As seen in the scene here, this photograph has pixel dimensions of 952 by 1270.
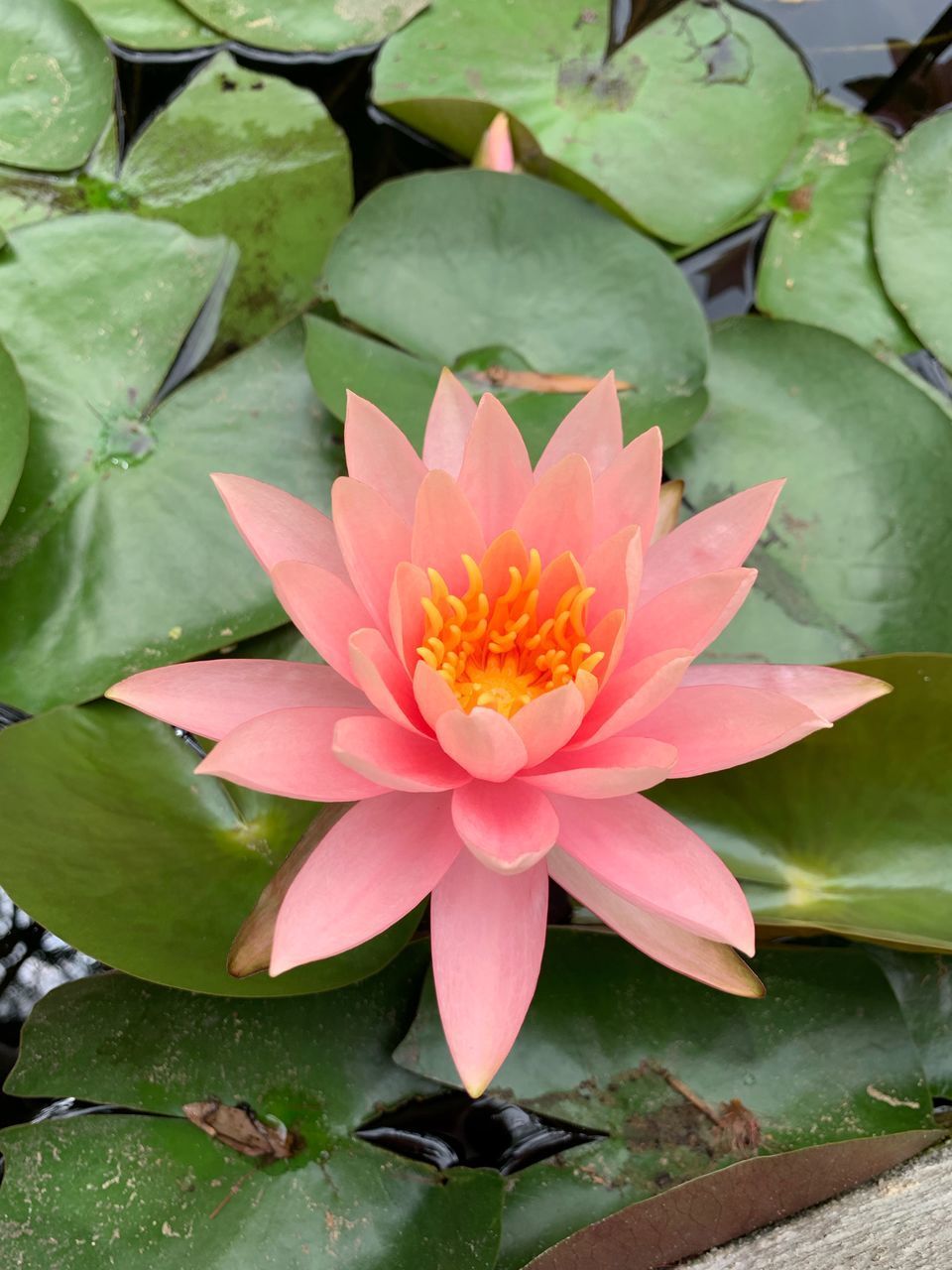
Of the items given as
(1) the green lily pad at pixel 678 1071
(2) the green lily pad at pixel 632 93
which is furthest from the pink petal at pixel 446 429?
(2) the green lily pad at pixel 632 93

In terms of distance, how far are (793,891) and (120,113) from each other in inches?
89.3

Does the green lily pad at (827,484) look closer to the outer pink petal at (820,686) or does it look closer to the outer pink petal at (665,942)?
the outer pink petal at (820,686)

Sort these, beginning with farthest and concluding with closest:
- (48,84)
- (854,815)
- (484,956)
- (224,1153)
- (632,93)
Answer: (632,93) < (48,84) < (854,815) < (224,1153) < (484,956)

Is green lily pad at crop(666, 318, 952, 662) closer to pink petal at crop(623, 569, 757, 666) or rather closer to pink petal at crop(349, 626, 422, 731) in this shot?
pink petal at crop(623, 569, 757, 666)

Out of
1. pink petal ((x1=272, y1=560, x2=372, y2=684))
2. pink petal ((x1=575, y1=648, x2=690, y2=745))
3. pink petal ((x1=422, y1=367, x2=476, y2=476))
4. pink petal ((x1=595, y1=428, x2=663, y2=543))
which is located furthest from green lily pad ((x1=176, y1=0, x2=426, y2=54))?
pink petal ((x1=575, y1=648, x2=690, y2=745))

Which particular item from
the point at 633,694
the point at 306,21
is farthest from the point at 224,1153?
A: the point at 306,21

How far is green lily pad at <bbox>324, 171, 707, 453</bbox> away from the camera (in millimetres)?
1830

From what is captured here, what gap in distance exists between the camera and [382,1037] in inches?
55.4

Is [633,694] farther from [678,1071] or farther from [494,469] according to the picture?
[678,1071]

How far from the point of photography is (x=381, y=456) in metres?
1.21

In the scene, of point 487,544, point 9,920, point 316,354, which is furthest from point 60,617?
point 487,544

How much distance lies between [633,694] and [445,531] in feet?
1.02

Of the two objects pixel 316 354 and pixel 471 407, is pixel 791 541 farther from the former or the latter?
pixel 316 354

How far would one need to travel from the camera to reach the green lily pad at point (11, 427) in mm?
1540
